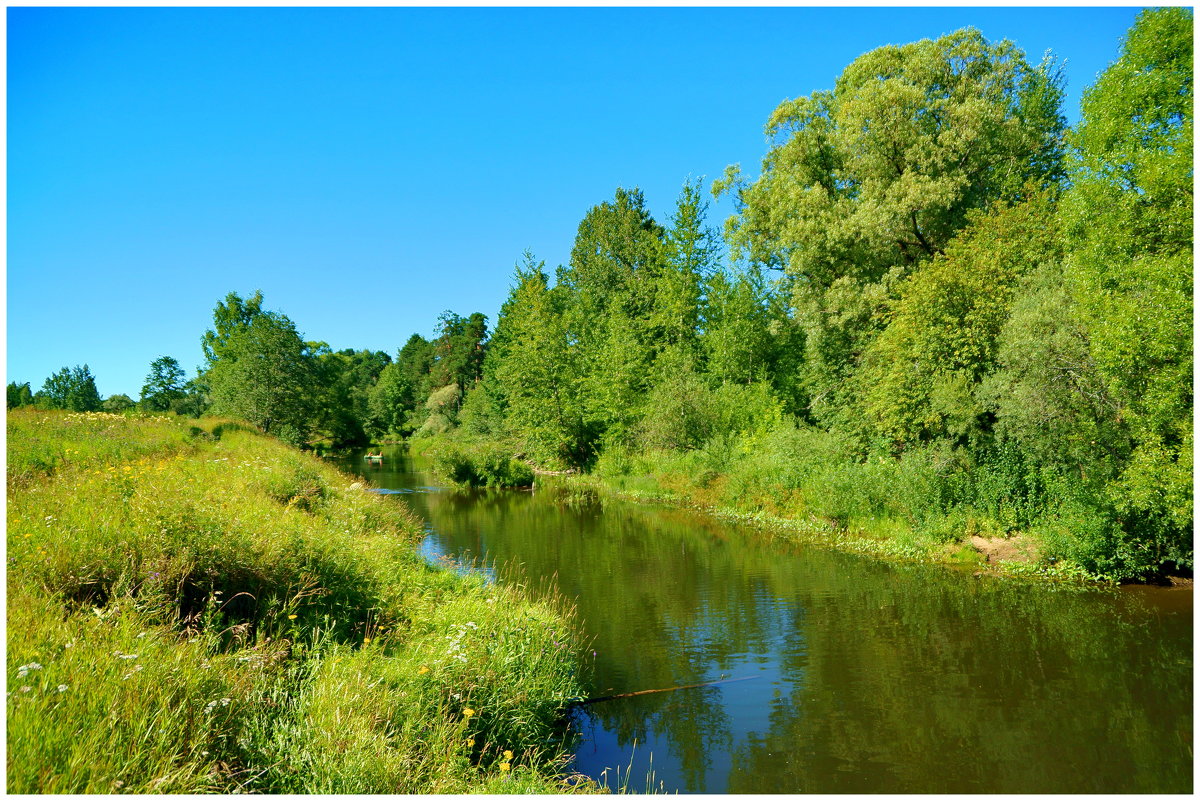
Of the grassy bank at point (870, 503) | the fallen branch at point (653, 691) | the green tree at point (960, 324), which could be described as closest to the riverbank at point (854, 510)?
the grassy bank at point (870, 503)

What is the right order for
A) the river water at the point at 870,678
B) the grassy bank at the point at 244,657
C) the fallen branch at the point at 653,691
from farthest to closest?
the fallen branch at the point at 653,691, the river water at the point at 870,678, the grassy bank at the point at 244,657

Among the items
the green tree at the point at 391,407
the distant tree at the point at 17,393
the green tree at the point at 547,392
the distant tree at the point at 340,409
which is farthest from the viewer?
the green tree at the point at 391,407

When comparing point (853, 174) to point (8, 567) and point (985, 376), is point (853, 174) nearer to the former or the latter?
point (985, 376)

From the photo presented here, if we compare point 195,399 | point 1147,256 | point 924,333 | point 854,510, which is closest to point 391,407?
point 195,399

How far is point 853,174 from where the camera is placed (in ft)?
80.1

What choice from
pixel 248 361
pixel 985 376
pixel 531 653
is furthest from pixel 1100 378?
pixel 248 361

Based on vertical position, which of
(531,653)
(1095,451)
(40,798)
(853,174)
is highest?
(853,174)

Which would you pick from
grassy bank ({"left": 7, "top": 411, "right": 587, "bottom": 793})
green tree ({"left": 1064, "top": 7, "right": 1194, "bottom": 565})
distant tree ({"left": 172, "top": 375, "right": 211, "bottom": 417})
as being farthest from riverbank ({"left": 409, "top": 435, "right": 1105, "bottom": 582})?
distant tree ({"left": 172, "top": 375, "right": 211, "bottom": 417})

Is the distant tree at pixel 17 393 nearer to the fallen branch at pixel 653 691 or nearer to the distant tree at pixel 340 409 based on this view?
the distant tree at pixel 340 409

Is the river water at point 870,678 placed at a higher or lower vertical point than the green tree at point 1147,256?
lower

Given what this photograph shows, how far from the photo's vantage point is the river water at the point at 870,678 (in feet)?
24.2

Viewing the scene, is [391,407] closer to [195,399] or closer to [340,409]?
[340,409]

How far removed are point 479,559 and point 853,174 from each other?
18.9 m

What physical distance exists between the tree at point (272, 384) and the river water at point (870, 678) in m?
31.6
